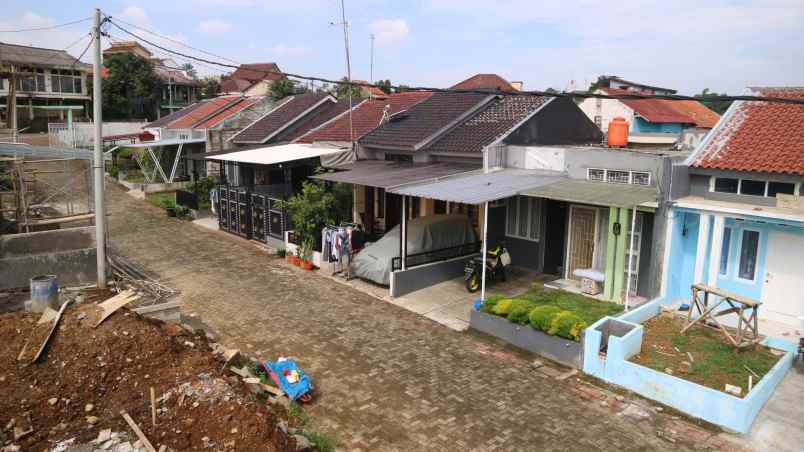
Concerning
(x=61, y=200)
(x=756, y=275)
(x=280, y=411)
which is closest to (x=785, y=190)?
(x=756, y=275)

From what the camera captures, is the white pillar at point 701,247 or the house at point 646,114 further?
the house at point 646,114

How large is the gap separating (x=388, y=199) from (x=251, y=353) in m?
9.21

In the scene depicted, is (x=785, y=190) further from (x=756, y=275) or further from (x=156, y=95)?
(x=156, y=95)

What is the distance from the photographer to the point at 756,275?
12008 mm

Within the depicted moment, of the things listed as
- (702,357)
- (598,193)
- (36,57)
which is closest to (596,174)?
(598,193)

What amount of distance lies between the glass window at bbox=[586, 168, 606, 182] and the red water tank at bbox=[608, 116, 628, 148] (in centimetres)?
292

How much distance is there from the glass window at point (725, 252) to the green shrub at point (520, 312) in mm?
4707

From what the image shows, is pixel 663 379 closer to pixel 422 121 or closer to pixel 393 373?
pixel 393 373

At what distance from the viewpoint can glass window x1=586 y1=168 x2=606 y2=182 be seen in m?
13.9

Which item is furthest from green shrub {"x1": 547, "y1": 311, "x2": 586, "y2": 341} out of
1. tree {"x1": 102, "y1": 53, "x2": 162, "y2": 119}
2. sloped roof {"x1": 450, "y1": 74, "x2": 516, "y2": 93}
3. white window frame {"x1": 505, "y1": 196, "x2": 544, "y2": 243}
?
tree {"x1": 102, "y1": 53, "x2": 162, "y2": 119}

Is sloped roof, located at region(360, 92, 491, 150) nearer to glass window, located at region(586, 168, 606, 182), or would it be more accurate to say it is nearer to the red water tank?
the red water tank

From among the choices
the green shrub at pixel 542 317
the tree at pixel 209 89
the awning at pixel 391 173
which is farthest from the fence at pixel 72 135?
the green shrub at pixel 542 317

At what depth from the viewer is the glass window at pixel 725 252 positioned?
12391mm

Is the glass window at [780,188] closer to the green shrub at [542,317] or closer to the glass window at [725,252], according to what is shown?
the glass window at [725,252]
